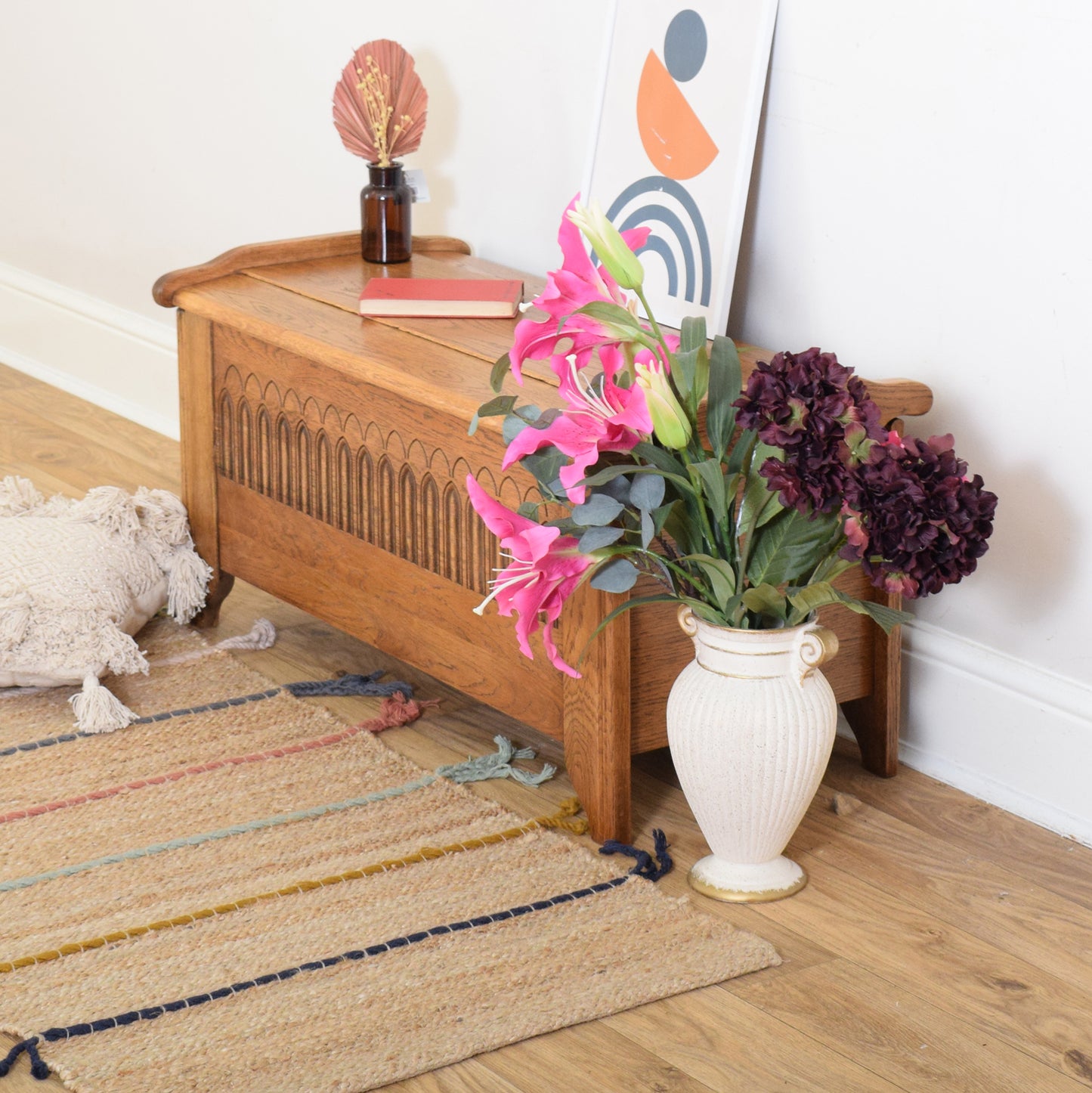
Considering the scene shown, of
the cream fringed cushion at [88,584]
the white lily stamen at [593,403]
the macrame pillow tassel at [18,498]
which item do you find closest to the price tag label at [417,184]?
the cream fringed cushion at [88,584]

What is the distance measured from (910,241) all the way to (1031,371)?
220mm

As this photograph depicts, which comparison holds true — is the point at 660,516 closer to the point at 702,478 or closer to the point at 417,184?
the point at 702,478

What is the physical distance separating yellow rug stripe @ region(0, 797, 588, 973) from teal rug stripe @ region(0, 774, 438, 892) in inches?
5.3

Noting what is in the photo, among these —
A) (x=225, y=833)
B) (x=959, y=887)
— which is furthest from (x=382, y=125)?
(x=959, y=887)

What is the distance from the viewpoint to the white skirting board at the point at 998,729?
5.66 ft

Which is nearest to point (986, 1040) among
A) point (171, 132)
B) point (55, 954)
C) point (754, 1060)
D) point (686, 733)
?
point (754, 1060)

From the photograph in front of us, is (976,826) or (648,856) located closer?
(648,856)

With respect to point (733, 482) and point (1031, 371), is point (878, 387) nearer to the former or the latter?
point (1031, 371)

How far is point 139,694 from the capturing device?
2025 mm

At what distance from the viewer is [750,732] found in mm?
1478

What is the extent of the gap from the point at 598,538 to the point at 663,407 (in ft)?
0.47

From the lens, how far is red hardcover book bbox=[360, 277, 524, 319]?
1.96 metres

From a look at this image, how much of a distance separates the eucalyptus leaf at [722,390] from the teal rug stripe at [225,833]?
59 centimetres

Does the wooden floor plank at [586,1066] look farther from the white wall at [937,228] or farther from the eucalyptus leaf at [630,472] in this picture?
the white wall at [937,228]
